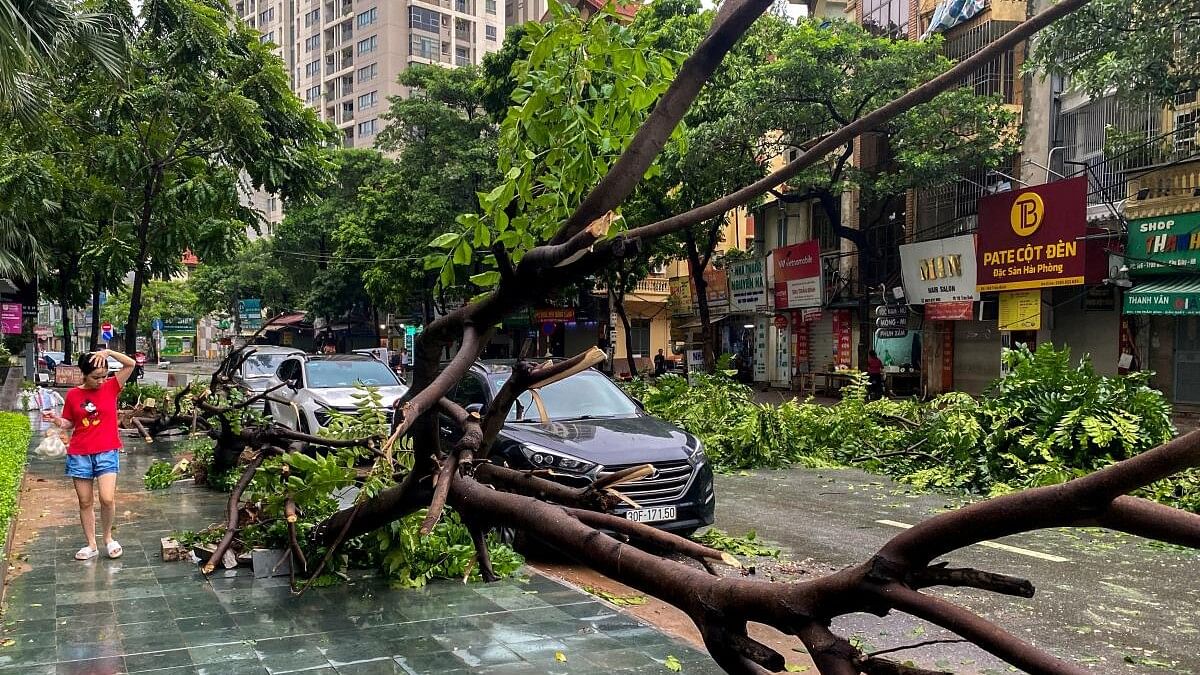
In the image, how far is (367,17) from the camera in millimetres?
74188

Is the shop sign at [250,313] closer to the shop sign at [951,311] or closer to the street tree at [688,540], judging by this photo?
the shop sign at [951,311]

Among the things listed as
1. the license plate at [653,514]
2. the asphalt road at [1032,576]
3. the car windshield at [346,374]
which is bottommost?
the asphalt road at [1032,576]

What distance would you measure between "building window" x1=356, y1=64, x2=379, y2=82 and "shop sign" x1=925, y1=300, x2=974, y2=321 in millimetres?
61574

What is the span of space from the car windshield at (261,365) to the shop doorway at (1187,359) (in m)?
18.4

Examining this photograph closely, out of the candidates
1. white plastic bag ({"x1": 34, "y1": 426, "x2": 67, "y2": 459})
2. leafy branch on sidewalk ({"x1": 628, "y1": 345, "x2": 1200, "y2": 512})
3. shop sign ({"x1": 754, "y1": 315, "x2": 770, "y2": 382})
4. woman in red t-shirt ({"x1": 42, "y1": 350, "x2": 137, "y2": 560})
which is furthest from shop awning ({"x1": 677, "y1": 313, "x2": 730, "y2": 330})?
white plastic bag ({"x1": 34, "y1": 426, "x2": 67, "y2": 459})

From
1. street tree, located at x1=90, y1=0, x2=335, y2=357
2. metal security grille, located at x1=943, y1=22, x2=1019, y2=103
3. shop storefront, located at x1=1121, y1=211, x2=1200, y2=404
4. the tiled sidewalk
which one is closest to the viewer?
the tiled sidewalk

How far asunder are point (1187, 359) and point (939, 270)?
6.09 meters

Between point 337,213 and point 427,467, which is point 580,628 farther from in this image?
point 337,213

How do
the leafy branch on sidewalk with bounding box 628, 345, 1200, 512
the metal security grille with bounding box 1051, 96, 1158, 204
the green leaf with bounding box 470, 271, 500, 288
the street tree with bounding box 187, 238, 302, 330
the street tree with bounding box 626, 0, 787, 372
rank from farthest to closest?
1. the street tree with bounding box 187, 238, 302, 330
2. the street tree with bounding box 626, 0, 787, 372
3. the metal security grille with bounding box 1051, 96, 1158, 204
4. the leafy branch on sidewalk with bounding box 628, 345, 1200, 512
5. the green leaf with bounding box 470, 271, 500, 288

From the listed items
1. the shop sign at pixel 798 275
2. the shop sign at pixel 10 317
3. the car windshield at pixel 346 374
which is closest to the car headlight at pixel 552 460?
the car windshield at pixel 346 374

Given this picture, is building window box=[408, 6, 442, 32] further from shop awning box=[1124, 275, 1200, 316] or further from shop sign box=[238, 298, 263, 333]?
shop awning box=[1124, 275, 1200, 316]

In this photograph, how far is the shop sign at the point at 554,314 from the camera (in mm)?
34844

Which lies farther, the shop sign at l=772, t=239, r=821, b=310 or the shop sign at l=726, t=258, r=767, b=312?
the shop sign at l=726, t=258, r=767, b=312

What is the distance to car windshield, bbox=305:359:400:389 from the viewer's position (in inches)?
576
